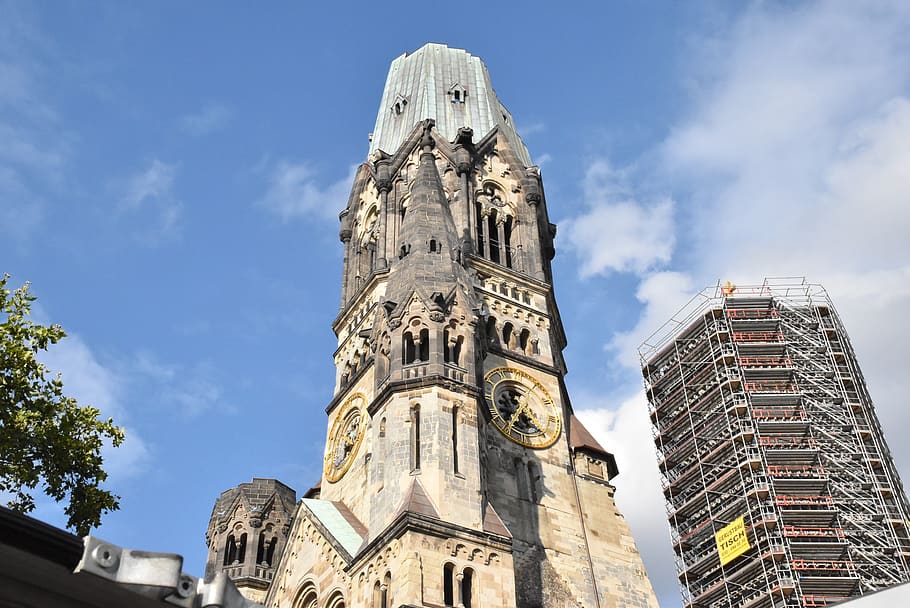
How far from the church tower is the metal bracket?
1623cm

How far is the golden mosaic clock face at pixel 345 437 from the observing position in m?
36.6

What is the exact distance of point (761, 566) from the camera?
39438mm

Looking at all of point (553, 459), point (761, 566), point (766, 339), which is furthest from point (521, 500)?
point (766, 339)

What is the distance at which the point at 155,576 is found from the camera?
916cm

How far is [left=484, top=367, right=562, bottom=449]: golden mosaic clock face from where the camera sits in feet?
115

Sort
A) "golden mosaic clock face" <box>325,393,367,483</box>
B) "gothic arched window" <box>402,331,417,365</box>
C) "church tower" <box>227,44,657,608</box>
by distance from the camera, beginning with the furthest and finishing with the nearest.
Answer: "golden mosaic clock face" <box>325,393,367,483</box>
"gothic arched window" <box>402,331,417,365</box>
"church tower" <box>227,44,657,608</box>

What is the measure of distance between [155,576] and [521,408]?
27.4 metres

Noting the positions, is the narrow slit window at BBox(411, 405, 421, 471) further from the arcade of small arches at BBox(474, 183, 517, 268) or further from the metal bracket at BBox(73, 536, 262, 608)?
the metal bracket at BBox(73, 536, 262, 608)

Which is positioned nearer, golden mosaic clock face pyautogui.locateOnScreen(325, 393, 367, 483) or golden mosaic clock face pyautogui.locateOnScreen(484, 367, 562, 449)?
golden mosaic clock face pyautogui.locateOnScreen(484, 367, 562, 449)

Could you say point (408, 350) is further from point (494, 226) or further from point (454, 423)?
point (494, 226)

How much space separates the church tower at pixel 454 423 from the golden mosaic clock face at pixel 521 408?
0.20 ft

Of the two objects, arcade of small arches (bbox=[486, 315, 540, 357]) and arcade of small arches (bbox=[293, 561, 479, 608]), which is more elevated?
arcade of small arches (bbox=[486, 315, 540, 357])

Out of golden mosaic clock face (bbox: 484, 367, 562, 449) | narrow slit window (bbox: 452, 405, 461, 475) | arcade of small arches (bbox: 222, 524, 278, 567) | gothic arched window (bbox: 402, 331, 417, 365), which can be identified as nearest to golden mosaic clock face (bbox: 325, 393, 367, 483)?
arcade of small arches (bbox: 222, 524, 278, 567)

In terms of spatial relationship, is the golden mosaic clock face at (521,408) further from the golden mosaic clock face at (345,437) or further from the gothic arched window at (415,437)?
the gothic arched window at (415,437)
